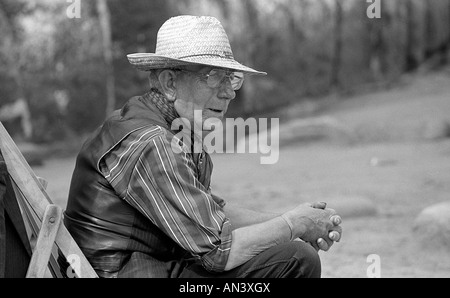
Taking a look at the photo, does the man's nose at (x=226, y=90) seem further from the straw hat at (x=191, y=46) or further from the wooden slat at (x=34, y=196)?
the wooden slat at (x=34, y=196)

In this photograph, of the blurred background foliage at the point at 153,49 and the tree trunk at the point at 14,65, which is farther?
the blurred background foliage at the point at 153,49

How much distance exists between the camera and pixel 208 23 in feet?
8.32

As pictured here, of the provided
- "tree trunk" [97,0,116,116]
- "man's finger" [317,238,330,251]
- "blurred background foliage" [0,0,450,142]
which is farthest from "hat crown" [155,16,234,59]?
"tree trunk" [97,0,116,116]

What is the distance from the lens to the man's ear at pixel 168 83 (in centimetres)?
257

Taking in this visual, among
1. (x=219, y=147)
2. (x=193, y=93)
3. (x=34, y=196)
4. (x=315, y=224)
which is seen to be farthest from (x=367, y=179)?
(x=34, y=196)

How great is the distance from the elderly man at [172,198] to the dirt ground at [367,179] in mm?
2777

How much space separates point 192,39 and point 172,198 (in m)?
0.60

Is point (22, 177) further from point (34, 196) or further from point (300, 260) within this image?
point (300, 260)

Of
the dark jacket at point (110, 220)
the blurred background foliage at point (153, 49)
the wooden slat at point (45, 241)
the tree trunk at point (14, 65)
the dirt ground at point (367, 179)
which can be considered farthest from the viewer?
the blurred background foliage at point (153, 49)

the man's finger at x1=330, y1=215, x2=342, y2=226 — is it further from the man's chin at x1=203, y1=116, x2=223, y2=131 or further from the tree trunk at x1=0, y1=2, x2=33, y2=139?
the tree trunk at x1=0, y1=2, x2=33, y2=139

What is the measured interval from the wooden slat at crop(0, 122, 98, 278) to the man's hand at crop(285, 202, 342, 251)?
0.72 meters

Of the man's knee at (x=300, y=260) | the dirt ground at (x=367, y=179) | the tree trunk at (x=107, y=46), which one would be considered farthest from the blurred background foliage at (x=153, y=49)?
the man's knee at (x=300, y=260)

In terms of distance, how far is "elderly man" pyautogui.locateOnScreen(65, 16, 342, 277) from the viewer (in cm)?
228
